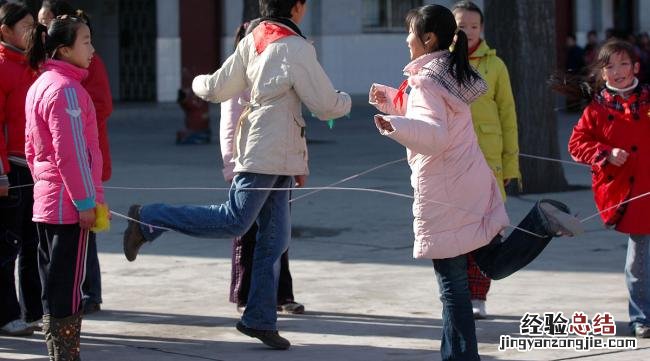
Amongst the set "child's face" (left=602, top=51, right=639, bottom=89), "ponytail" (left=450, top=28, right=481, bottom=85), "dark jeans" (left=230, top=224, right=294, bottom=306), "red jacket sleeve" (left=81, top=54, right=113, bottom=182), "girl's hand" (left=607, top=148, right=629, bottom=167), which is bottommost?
"dark jeans" (left=230, top=224, right=294, bottom=306)

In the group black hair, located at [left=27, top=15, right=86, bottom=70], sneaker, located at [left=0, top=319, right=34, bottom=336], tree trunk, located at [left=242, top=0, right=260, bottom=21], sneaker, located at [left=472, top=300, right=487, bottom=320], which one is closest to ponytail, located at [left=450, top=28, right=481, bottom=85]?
black hair, located at [left=27, top=15, right=86, bottom=70]

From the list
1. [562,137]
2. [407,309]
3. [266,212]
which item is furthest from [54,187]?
[562,137]

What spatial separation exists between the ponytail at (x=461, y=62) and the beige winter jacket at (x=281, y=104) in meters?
0.97

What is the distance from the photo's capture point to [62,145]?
5.94 metres

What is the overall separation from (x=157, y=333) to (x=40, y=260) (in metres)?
1.19

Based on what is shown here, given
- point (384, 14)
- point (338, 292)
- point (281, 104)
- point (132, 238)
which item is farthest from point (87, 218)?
point (384, 14)

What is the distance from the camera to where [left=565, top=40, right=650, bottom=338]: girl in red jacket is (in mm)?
6891

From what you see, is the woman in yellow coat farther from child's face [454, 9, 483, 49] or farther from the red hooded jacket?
the red hooded jacket

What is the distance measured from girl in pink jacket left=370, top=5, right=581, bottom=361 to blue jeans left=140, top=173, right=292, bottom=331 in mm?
1113

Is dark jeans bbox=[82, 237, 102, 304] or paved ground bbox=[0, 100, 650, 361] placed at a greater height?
dark jeans bbox=[82, 237, 102, 304]

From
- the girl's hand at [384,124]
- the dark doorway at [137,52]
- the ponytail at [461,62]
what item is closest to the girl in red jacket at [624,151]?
the ponytail at [461,62]

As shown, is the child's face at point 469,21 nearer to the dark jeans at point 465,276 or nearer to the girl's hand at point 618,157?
the girl's hand at point 618,157

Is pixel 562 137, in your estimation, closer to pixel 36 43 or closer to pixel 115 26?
pixel 115 26

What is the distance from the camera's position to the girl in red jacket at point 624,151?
22.6 ft
